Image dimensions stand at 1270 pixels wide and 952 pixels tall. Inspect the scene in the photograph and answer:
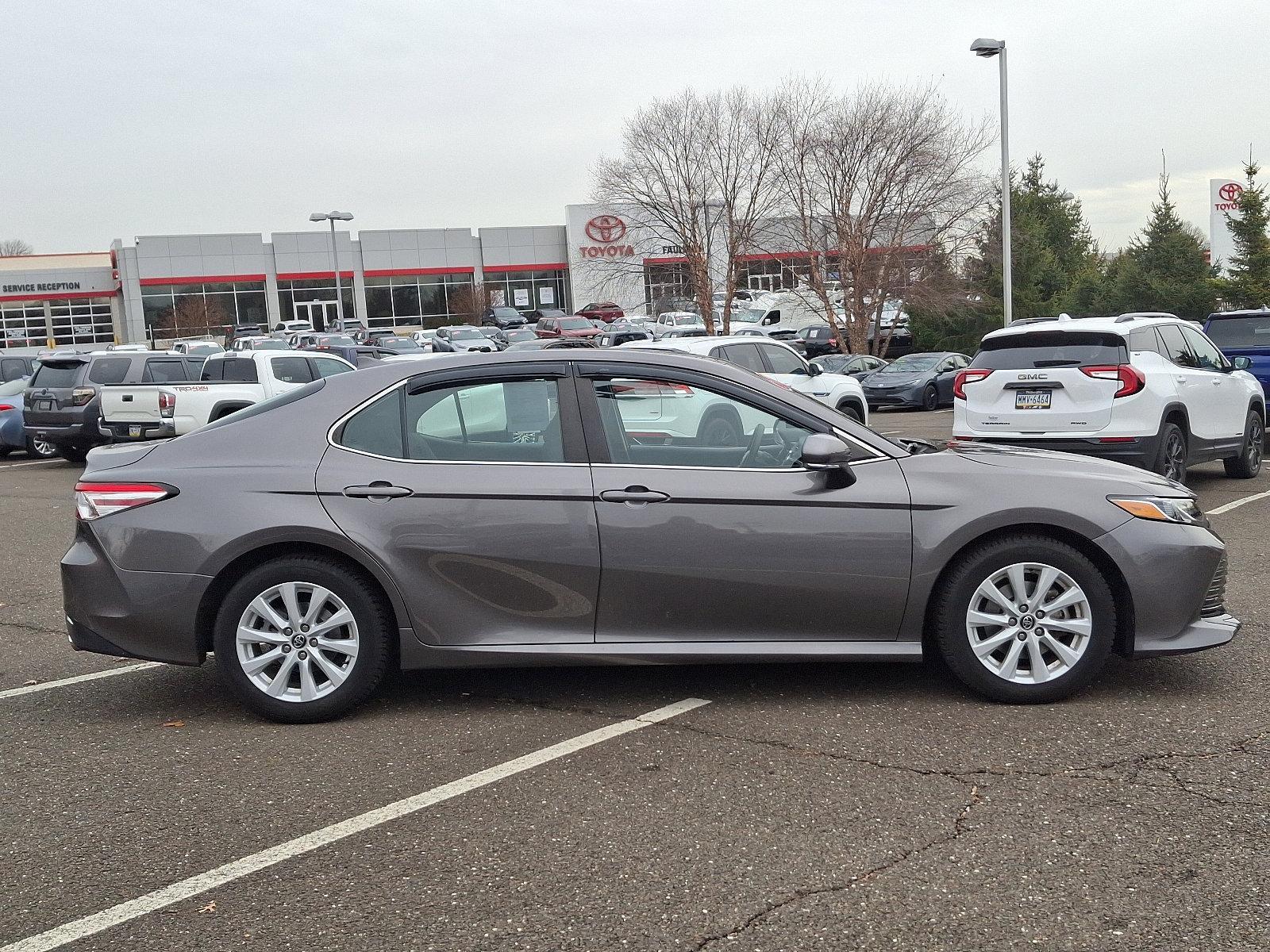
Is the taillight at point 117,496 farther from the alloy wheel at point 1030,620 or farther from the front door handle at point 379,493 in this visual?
the alloy wheel at point 1030,620

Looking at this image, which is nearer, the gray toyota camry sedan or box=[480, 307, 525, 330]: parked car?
the gray toyota camry sedan

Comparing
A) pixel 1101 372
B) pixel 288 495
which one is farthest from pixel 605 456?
pixel 1101 372

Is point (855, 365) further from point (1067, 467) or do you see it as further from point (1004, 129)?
point (1067, 467)

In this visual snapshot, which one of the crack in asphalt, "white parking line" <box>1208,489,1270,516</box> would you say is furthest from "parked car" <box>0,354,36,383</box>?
the crack in asphalt

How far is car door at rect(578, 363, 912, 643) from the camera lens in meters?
5.11

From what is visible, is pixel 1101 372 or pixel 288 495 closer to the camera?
pixel 288 495

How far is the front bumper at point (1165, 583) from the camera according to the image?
5.15 m

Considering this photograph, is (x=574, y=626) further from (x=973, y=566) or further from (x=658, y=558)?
(x=973, y=566)

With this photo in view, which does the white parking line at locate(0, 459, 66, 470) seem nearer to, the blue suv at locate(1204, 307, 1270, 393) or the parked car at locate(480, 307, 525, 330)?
the blue suv at locate(1204, 307, 1270, 393)

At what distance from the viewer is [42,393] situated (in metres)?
19.6

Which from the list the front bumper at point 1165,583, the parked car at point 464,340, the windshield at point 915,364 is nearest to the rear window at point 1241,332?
the front bumper at point 1165,583

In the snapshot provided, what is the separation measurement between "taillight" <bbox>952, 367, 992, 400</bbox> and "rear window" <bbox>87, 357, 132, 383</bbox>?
534 inches

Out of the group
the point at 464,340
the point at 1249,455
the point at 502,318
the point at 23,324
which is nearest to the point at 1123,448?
the point at 1249,455

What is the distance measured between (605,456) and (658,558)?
494 millimetres
